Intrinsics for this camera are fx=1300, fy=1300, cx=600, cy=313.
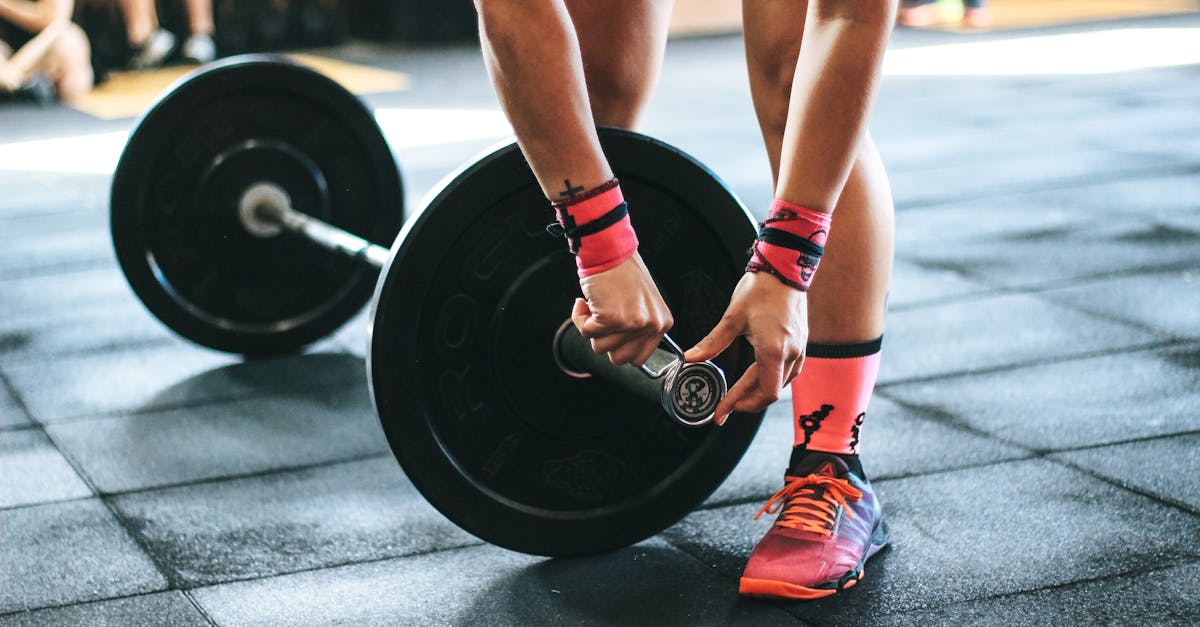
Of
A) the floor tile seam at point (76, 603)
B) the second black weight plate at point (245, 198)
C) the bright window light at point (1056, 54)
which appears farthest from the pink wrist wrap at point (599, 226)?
the bright window light at point (1056, 54)

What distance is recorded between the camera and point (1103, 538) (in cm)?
139

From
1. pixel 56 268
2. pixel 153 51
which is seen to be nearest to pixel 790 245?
pixel 56 268

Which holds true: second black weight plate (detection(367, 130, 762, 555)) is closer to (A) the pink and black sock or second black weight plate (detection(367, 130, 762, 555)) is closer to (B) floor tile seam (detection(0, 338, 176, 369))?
(A) the pink and black sock

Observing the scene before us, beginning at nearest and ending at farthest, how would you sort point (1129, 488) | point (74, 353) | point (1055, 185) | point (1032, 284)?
point (1129, 488), point (74, 353), point (1032, 284), point (1055, 185)

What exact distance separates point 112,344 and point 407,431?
127 cm

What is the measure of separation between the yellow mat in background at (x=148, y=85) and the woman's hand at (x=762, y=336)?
429cm

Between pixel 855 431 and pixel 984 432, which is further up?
pixel 855 431

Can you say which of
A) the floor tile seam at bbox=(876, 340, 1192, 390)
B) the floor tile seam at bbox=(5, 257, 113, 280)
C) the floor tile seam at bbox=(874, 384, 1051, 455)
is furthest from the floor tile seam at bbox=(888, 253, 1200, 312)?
the floor tile seam at bbox=(5, 257, 113, 280)

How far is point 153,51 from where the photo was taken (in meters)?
6.49

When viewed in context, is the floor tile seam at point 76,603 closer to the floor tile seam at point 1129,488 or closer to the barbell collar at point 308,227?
the barbell collar at point 308,227

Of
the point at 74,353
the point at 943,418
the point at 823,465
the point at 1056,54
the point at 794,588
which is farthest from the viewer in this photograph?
the point at 1056,54

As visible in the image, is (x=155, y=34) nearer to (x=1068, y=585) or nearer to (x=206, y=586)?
(x=206, y=586)

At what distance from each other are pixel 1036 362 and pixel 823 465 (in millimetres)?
791

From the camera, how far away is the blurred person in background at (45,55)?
5.60 meters
